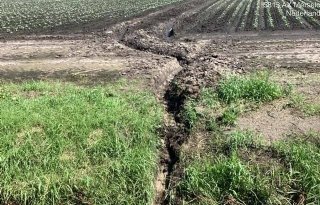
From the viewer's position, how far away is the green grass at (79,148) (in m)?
6.42

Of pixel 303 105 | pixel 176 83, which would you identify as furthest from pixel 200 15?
pixel 303 105

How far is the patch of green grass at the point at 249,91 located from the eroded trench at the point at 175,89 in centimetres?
64

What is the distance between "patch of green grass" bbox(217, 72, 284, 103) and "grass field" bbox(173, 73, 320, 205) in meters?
0.58

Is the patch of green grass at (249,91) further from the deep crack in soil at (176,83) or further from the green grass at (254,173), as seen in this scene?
the green grass at (254,173)

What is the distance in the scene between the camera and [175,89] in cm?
1021

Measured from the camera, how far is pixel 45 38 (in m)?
16.7

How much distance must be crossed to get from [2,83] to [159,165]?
6125mm

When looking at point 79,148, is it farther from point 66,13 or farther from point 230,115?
point 66,13

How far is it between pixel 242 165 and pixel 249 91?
9.88ft

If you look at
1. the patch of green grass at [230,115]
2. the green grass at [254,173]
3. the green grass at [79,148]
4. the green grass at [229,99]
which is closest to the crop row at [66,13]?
the green grass at [79,148]

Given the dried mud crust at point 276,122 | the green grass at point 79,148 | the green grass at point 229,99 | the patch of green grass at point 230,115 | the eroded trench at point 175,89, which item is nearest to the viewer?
the green grass at point 79,148

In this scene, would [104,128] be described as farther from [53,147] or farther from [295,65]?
[295,65]

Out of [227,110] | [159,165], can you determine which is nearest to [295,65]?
[227,110]

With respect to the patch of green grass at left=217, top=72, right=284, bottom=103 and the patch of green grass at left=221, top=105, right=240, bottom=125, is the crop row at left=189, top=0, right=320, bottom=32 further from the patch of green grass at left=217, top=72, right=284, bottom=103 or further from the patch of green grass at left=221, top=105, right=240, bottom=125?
the patch of green grass at left=221, top=105, right=240, bottom=125
